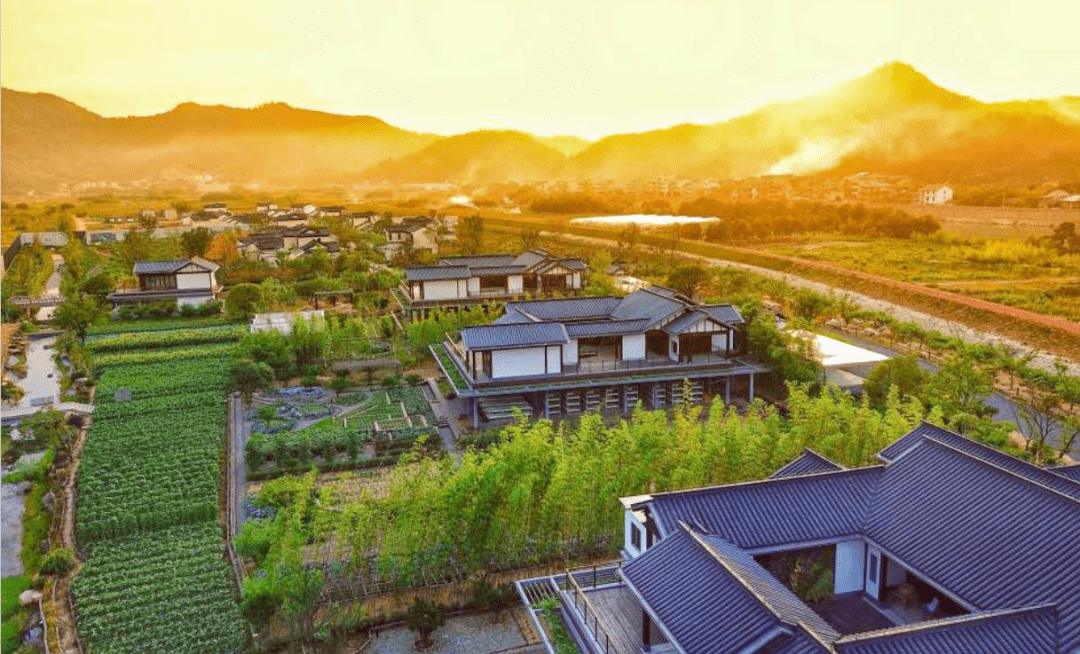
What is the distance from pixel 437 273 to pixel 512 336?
1257cm

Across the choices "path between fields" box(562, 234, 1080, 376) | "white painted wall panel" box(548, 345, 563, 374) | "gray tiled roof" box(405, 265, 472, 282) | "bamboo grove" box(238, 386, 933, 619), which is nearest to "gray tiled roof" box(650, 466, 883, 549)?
"bamboo grove" box(238, 386, 933, 619)

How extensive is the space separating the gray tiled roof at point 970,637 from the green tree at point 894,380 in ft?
40.0

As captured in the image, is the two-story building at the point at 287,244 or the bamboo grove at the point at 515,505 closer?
the bamboo grove at the point at 515,505

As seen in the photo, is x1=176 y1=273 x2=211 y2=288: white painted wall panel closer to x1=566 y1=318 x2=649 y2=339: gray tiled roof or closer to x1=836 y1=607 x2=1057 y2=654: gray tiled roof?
x1=566 y1=318 x2=649 y2=339: gray tiled roof

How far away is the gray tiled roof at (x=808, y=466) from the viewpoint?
1208 centimetres

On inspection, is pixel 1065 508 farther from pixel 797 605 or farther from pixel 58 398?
pixel 58 398

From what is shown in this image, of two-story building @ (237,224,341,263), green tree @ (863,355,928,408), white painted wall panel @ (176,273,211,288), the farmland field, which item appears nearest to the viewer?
the farmland field

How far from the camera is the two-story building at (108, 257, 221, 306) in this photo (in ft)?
120

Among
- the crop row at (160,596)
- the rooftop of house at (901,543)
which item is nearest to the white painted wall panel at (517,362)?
the crop row at (160,596)

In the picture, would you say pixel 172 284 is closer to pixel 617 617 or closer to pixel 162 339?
pixel 162 339

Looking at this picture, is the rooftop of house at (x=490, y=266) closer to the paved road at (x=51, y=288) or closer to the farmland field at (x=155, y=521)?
the farmland field at (x=155, y=521)

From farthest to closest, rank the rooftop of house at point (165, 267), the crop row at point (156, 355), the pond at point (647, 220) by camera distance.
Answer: the pond at point (647, 220) < the rooftop of house at point (165, 267) < the crop row at point (156, 355)

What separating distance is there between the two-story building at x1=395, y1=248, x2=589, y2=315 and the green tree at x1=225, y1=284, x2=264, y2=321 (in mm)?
6561

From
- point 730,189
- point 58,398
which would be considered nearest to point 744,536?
point 58,398
